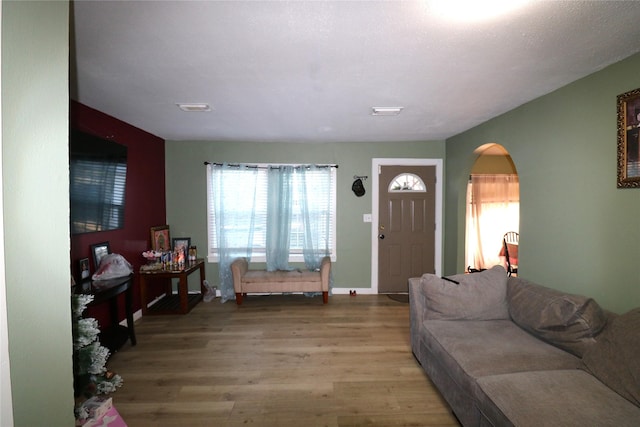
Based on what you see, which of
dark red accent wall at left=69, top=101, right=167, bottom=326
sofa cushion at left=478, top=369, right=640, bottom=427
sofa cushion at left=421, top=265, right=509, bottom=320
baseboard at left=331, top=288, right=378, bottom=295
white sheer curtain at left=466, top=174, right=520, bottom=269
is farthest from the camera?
white sheer curtain at left=466, top=174, right=520, bottom=269

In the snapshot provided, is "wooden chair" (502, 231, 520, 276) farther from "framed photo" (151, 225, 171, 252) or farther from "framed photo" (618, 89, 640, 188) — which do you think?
"framed photo" (151, 225, 171, 252)

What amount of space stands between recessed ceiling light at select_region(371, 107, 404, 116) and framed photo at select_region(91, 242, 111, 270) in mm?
3117

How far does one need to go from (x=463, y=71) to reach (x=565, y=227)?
152 centimetres

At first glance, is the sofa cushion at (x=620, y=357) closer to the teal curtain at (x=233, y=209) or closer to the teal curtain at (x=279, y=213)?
the teal curtain at (x=279, y=213)

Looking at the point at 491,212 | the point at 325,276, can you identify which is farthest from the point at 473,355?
the point at 491,212

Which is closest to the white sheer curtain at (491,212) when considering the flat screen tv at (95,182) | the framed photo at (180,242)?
the framed photo at (180,242)

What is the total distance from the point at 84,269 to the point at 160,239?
1508mm

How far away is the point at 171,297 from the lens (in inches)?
176

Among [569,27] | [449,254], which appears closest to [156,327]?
[449,254]

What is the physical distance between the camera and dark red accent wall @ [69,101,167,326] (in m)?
2.89

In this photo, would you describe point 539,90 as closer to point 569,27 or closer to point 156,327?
point 569,27

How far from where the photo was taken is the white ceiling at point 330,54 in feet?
4.90

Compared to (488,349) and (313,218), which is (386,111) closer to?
(313,218)

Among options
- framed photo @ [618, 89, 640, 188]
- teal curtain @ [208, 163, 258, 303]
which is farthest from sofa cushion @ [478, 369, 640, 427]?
teal curtain @ [208, 163, 258, 303]
